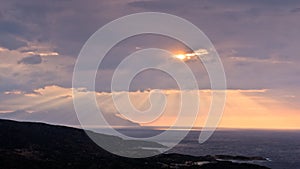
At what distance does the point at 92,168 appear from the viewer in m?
111

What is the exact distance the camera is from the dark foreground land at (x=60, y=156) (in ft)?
366

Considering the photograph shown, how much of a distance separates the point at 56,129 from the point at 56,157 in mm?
62297

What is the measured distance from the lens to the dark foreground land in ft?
366

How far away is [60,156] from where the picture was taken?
126688mm

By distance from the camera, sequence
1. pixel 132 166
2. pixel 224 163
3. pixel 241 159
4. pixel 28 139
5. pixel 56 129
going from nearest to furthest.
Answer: pixel 132 166
pixel 224 163
pixel 28 139
pixel 241 159
pixel 56 129

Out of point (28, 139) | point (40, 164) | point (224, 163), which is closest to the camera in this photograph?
point (40, 164)

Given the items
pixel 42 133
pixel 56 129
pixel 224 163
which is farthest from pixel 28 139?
pixel 224 163

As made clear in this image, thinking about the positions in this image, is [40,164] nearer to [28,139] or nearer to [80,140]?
[28,139]

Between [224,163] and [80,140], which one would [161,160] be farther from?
[80,140]

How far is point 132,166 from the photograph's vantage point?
118562 mm

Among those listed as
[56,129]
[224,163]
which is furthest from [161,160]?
[56,129]

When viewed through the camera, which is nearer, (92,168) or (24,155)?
(92,168)

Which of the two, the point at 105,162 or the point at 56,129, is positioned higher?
the point at 56,129

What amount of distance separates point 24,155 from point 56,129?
6316 centimetres
